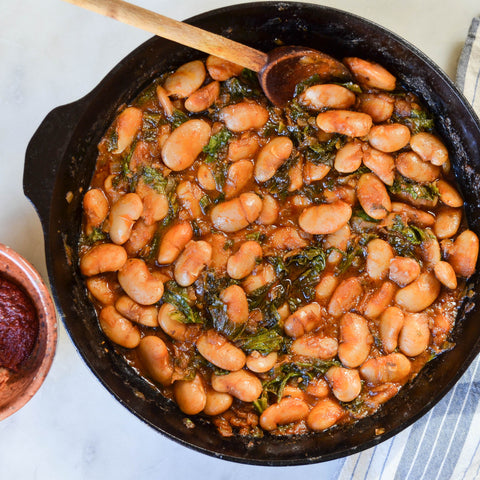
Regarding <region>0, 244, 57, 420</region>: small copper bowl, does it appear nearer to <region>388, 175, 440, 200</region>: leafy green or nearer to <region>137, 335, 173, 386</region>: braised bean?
<region>137, 335, 173, 386</region>: braised bean

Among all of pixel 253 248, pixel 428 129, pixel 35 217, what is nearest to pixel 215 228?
pixel 253 248

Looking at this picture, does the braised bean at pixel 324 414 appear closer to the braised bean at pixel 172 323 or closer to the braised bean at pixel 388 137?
the braised bean at pixel 172 323

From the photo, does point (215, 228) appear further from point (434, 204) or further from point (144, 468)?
point (144, 468)

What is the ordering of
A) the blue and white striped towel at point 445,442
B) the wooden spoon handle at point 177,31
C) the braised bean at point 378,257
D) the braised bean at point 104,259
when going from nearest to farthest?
1. the wooden spoon handle at point 177,31
2. the braised bean at point 104,259
3. the braised bean at point 378,257
4. the blue and white striped towel at point 445,442

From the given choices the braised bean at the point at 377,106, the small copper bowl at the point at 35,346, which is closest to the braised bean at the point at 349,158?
the braised bean at the point at 377,106

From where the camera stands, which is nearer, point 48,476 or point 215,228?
point 215,228

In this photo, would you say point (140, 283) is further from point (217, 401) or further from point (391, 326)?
point (391, 326)
